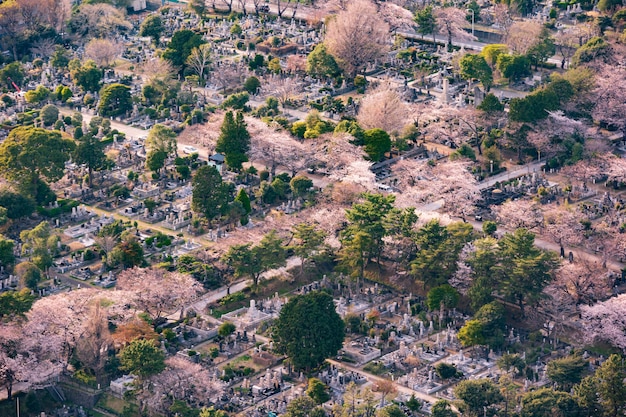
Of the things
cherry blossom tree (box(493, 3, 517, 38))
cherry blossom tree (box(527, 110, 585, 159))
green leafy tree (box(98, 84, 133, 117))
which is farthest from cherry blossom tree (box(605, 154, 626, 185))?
green leafy tree (box(98, 84, 133, 117))

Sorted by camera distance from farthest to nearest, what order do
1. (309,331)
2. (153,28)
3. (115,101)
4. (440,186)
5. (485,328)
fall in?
(153,28), (115,101), (440,186), (485,328), (309,331)

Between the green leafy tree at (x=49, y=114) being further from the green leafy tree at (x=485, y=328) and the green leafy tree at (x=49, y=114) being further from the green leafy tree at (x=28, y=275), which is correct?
the green leafy tree at (x=485, y=328)

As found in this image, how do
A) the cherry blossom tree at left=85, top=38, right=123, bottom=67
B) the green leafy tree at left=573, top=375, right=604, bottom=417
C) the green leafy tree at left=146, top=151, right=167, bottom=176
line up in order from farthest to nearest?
the cherry blossom tree at left=85, top=38, right=123, bottom=67 → the green leafy tree at left=146, top=151, right=167, bottom=176 → the green leafy tree at left=573, top=375, right=604, bottom=417

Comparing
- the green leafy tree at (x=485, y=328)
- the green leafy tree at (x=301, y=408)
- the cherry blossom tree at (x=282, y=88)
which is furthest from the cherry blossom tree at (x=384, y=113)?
the green leafy tree at (x=301, y=408)

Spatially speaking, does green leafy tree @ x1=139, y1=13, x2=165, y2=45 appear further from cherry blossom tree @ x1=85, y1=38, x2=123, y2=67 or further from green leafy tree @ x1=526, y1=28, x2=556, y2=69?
green leafy tree @ x1=526, y1=28, x2=556, y2=69

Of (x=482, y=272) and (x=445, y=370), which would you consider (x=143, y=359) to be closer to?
(x=445, y=370)

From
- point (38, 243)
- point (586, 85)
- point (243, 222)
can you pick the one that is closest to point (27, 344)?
point (38, 243)

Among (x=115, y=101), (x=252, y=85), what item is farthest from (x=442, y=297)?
(x=115, y=101)
